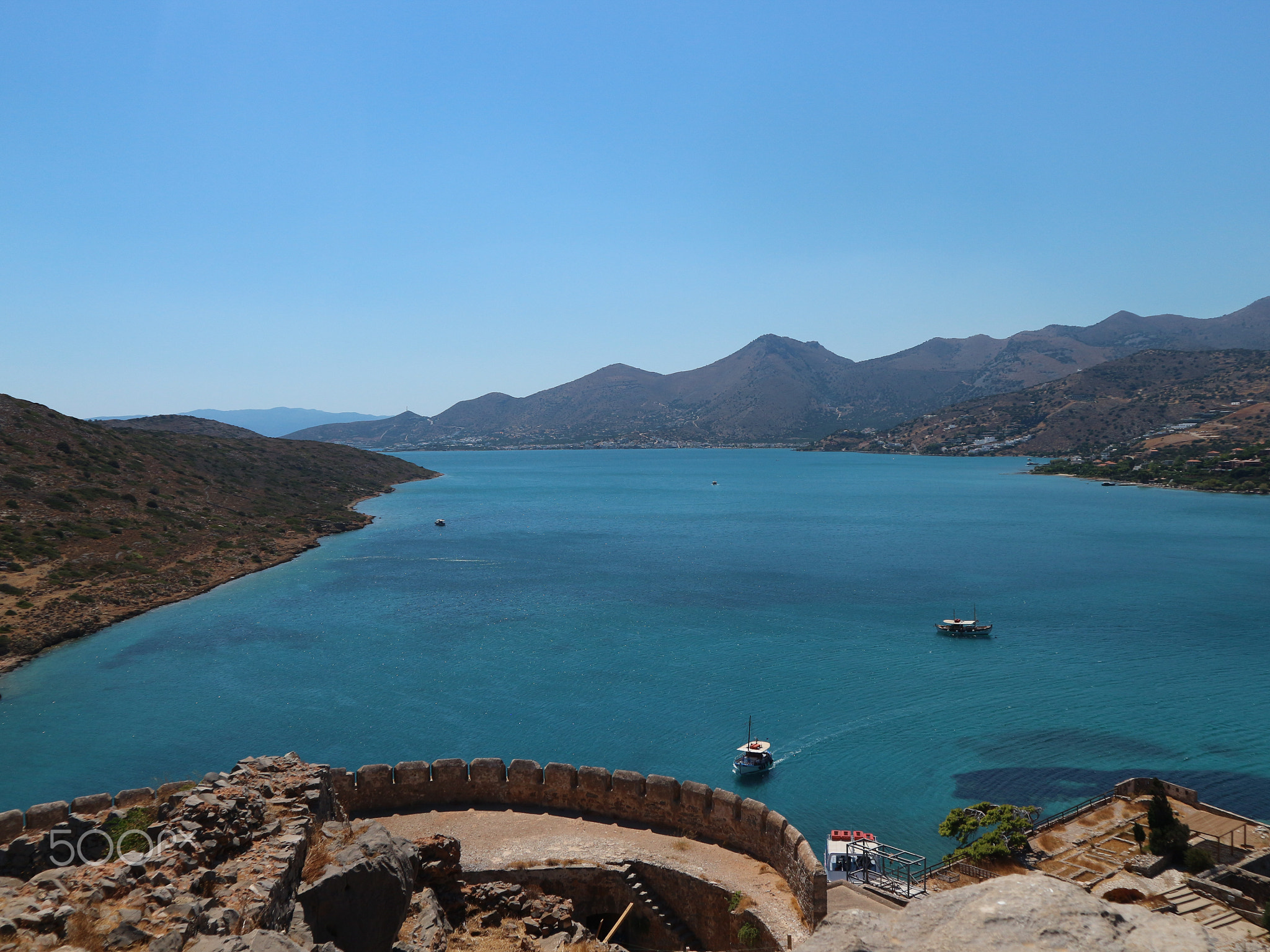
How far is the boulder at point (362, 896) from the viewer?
28.4 feet

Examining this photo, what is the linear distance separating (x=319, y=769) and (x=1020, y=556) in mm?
72715

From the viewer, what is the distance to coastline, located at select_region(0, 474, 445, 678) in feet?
143

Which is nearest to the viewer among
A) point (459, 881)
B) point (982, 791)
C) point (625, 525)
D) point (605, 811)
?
point (459, 881)

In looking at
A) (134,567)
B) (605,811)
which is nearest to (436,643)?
(134,567)

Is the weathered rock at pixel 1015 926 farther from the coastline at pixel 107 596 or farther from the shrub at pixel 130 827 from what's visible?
the coastline at pixel 107 596

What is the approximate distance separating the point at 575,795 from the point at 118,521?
57520 millimetres

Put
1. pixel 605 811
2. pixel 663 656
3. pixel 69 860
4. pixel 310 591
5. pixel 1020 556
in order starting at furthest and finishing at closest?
pixel 1020 556 → pixel 310 591 → pixel 663 656 → pixel 605 811 → pixel 69 860

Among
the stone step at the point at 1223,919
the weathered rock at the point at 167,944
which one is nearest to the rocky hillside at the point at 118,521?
the weathered rock at the point at 167,944

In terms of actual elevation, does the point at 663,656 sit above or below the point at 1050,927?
below

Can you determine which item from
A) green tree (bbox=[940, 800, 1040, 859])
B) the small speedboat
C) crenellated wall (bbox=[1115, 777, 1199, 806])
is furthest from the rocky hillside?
crenellated wall (bbox=[1115, 777, 1199, 806])

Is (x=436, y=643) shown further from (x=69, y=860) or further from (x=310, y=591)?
(x=69, y=860)

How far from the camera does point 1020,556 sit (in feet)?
235

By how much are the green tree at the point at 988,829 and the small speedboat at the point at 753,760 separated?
6.41m

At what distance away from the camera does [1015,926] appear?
416 cm
